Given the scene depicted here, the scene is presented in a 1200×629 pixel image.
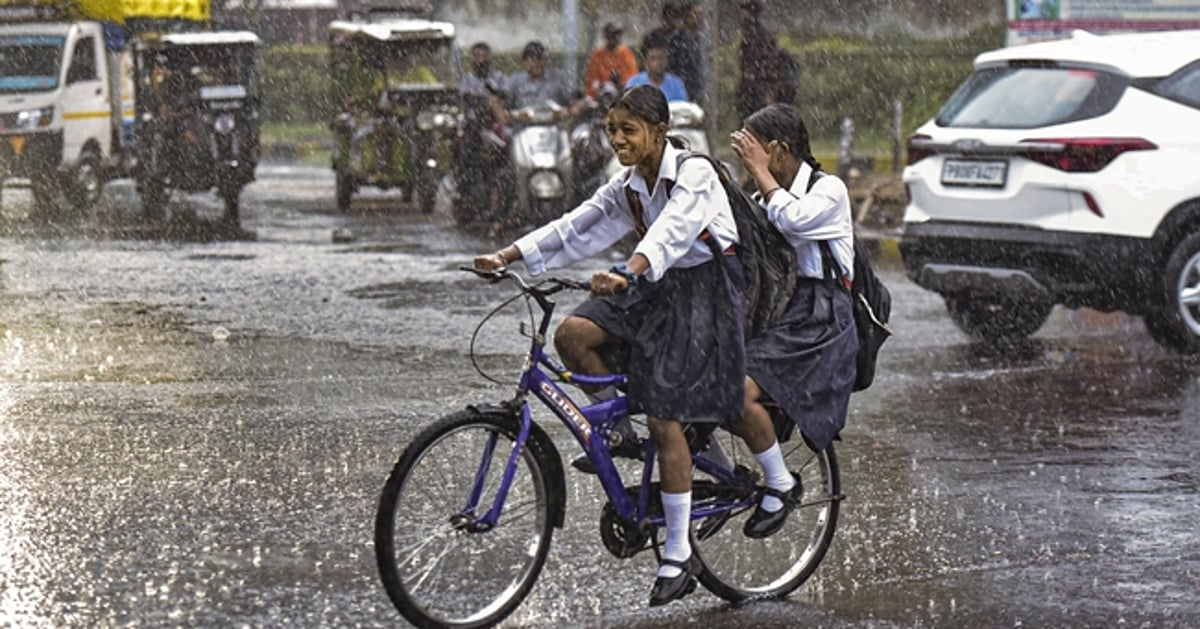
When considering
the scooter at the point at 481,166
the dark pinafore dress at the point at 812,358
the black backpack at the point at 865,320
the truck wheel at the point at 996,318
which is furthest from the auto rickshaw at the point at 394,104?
the dark pinafore dress at the point at 812,358

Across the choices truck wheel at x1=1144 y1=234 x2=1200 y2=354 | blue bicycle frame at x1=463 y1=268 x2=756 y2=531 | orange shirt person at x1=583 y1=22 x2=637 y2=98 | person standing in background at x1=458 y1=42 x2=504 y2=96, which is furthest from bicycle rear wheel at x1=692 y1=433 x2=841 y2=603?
person standing in background at x1=458 y1=42 x2=504 y2=96

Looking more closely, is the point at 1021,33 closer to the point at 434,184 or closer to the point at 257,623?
the point at 434,184

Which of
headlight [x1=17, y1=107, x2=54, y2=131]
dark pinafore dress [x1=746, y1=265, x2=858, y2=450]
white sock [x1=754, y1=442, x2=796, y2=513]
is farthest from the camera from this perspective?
headlight [x1=17, y1=107, x2=54, y2=131]

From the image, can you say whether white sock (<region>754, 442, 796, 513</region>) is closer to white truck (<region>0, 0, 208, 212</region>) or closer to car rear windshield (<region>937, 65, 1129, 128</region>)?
car rear windshield (<region>937, 65, 1129, 128</region>)

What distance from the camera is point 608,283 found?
5.27 m

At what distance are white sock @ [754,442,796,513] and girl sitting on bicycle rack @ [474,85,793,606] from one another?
0.78ft

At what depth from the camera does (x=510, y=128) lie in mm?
18906

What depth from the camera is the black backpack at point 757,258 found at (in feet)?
18.9

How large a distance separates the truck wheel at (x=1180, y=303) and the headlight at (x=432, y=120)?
10362 millimetres

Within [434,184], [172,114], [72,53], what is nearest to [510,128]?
[434,184]

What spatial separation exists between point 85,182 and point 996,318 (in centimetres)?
1316

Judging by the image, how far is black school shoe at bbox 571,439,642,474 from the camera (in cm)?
577

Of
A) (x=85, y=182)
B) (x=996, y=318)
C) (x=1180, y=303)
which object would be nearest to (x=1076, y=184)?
(x=1180, y=303)

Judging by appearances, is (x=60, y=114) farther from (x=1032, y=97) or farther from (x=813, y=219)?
(x=813, y=219)
